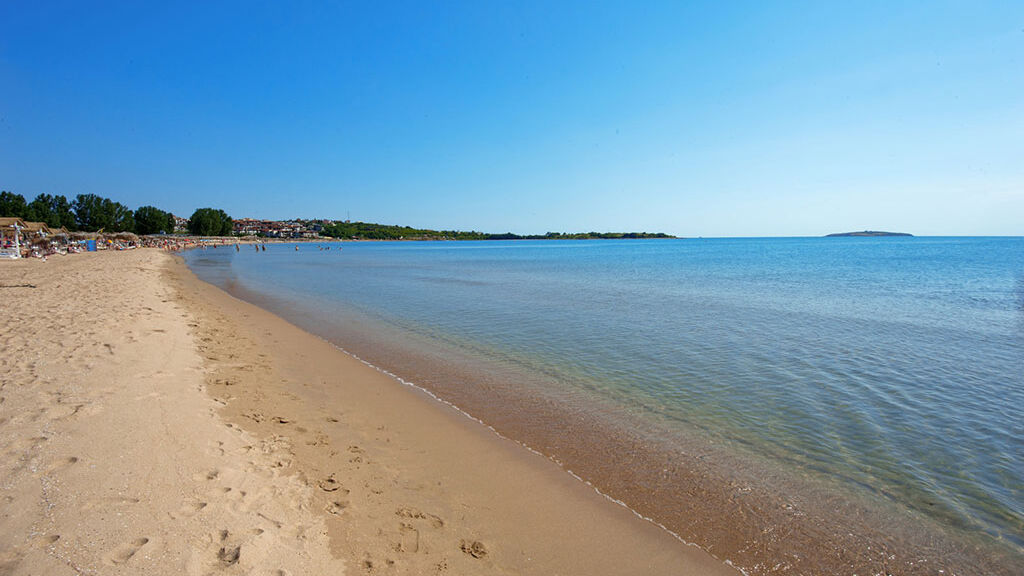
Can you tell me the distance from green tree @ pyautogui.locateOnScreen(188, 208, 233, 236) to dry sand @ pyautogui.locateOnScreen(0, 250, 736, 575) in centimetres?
19212

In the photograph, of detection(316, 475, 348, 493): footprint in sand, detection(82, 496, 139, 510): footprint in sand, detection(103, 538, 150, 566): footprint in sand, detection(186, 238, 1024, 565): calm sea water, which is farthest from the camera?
detection(186, 238, 1024, 565): calm sea water

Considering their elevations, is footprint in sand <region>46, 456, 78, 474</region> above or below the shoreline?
above

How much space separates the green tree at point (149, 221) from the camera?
142 metres

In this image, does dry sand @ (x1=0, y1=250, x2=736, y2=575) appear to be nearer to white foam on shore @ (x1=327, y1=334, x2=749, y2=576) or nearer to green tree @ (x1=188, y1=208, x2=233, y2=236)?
white foam on shore @ (x1=327, y1=334, x2=749, y2=576)

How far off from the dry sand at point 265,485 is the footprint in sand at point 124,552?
0.01 m

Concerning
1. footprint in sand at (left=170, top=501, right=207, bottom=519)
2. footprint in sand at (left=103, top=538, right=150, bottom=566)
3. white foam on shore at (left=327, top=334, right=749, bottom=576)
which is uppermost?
footprint in sand at (left=103, top=538, right=150, bottom=566)

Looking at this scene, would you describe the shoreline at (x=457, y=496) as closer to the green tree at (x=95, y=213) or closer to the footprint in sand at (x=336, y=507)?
the footprint in sand at (x=336, y=507)

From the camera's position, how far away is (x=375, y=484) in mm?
5016

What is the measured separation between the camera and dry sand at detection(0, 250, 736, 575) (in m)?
3.46

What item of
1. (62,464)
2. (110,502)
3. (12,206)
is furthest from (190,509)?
(12,206)

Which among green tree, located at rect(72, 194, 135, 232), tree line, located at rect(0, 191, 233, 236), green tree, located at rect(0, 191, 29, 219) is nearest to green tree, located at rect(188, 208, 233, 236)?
tree line, located at rect(0, 191, 233, 236)

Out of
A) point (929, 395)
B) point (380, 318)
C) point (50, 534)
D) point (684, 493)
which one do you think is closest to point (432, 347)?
point (380, 318)

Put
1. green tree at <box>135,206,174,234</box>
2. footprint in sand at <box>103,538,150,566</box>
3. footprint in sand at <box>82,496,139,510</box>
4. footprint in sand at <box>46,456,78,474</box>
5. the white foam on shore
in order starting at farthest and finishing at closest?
green tree at <box>135,206,174,234</box> < the white foam on shore < footprint in sand at <box>46,456,78,474</box> < footprint in sand at <box>82,496,139,510</box> < footprint in sand at <box>103,538,150,566</box>

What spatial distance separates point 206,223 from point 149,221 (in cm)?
2471
